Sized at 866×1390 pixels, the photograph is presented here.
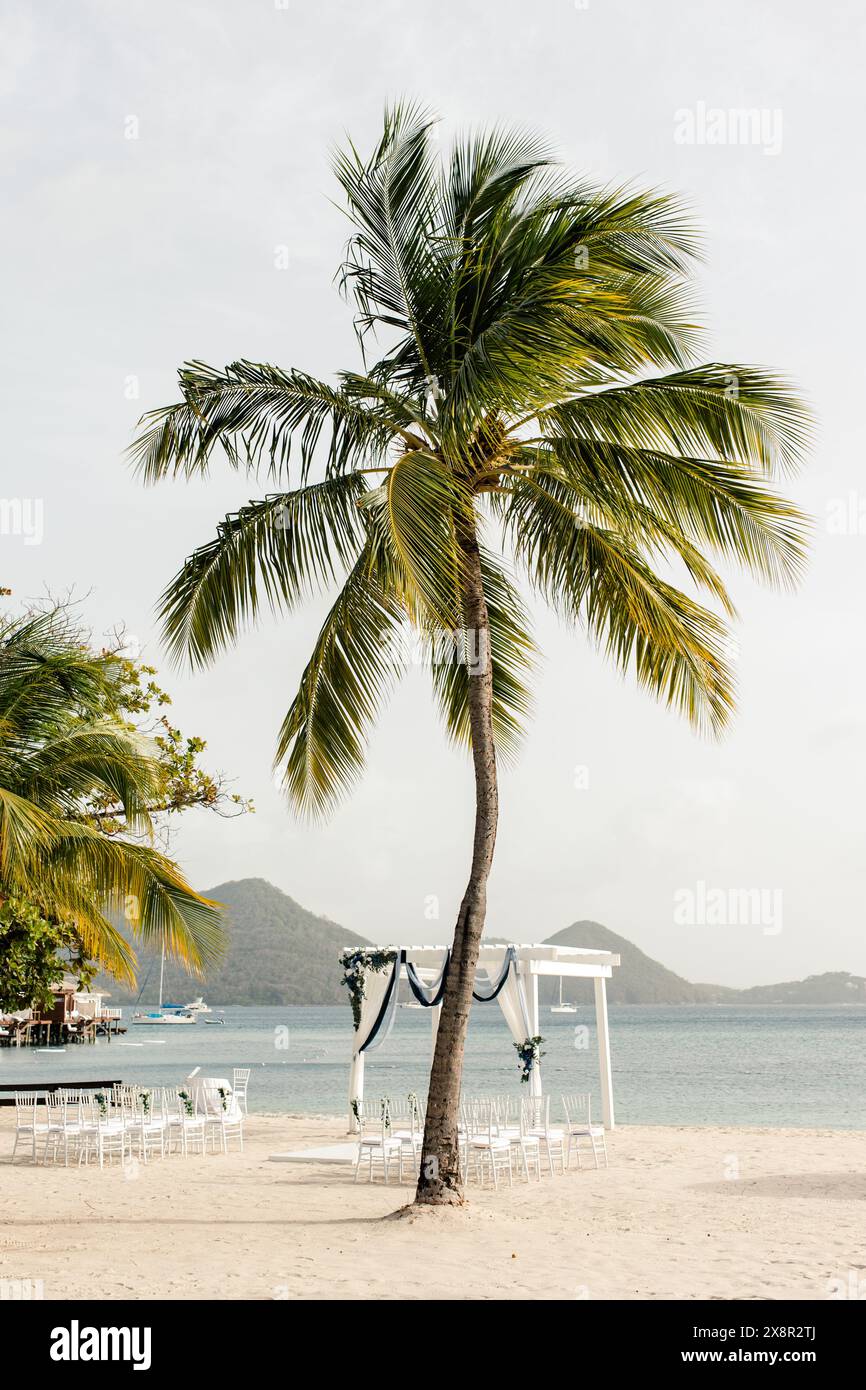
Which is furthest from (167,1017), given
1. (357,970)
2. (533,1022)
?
(533,1022)

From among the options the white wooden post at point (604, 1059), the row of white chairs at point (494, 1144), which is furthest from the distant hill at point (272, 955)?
the row of white chairs at point (494, 1144)

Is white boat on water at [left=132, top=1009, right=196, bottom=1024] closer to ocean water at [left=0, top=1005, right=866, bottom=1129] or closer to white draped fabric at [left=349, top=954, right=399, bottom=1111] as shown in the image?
ocean water at [left=0, top=1005, right=866, bottom=1129]

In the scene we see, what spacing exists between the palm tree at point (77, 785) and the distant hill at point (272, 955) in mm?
142828

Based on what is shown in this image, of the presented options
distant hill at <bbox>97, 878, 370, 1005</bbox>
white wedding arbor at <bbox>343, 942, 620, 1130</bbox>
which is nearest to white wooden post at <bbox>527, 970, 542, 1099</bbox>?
white wedding arbor at <bbox>343, 942, 620, 1130</bbox>

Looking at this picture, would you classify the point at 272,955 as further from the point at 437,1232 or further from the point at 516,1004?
the point at 437,1232

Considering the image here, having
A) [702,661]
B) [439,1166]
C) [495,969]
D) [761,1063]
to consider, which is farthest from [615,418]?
[761,1063]

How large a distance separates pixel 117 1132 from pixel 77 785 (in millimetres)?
6062

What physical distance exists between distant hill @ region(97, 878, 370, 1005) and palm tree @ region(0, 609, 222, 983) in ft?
→ 469

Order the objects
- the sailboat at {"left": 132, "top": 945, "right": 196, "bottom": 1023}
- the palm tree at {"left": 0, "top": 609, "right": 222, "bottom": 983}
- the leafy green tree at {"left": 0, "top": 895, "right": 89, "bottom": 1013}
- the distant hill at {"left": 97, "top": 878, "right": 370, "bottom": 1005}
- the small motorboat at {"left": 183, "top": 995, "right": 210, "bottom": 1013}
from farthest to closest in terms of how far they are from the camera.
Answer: the distant hill at {"left": 97, "top": 878, "right": 370, "bottom": 1005} → the small motorboat at {"left": 183, "top": 995, "right": 210, "bottom": 1013} → the sailboat at {"left": 132, "top": 945, "right": 196, "bottom": 1023} → the leafy green tree at {"left": 0, "top": 895, "right": 89, "bottom": 1013} → the palm tree at {"left": 0, "top": 609, "right": 222, "bottom": 983}

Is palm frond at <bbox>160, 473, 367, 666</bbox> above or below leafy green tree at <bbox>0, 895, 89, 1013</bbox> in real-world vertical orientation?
above

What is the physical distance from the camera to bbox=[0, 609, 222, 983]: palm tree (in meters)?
11.4

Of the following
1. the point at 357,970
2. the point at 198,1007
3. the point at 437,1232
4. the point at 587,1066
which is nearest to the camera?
the point at 437,1232

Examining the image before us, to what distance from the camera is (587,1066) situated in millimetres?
62219
